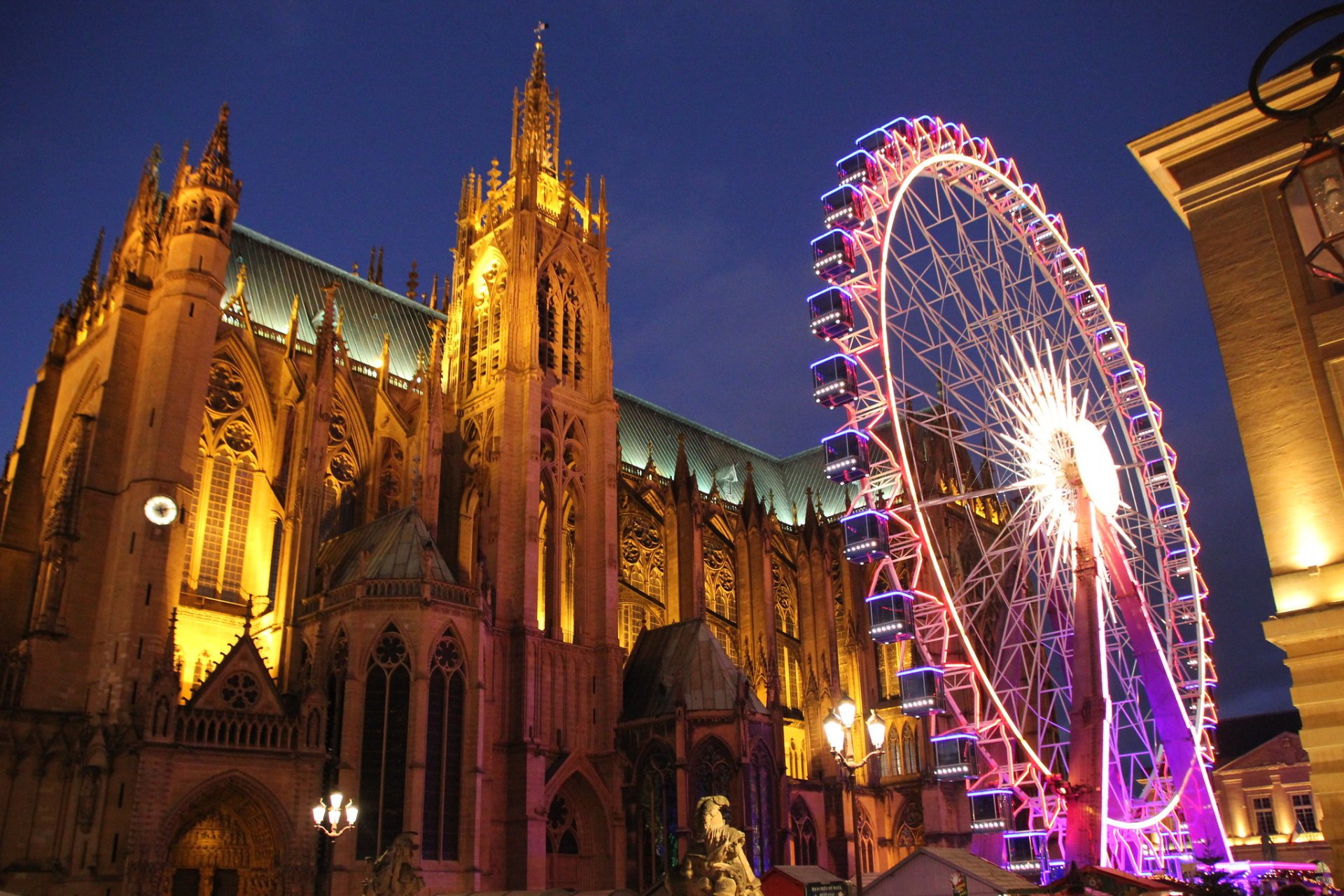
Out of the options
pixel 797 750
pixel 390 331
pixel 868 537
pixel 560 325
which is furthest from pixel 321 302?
pixel 797 750

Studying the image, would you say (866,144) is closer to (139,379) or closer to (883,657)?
(139,379)

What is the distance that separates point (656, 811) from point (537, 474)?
1215cm

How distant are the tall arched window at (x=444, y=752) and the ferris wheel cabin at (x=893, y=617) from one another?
1244cm

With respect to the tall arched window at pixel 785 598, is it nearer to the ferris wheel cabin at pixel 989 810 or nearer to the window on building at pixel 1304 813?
the ferris wheel cabin at pixel 989 810

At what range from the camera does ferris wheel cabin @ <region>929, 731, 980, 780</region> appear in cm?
2847

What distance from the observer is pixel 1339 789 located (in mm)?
12664

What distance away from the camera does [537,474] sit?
38.8 meters

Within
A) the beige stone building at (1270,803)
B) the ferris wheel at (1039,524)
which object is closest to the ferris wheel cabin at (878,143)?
the ferris wheel at (1039,524)

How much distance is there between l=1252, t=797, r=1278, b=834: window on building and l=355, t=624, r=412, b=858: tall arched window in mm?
47174

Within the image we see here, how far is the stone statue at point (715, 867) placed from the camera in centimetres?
1248

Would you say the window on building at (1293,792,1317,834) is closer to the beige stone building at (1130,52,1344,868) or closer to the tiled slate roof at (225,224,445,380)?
the tiled slate roof at (225,224,445,380)

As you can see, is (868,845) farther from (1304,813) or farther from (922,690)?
(1304,813)

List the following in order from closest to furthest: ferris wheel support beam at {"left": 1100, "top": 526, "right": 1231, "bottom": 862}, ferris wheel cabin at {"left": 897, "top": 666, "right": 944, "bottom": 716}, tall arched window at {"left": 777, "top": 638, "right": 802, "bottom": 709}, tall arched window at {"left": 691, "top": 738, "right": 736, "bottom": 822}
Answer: ferris wheel support beam at {"left": 1100, "top": 526, "right": 1231, "bottom": 862} → ferris wheel cabin at {"left": 897, "top": 666, "right": 944, "bottom": 716} → tall arched window at {"left": 691, "top": 738, "right": 736, "bottom": 822} → tall arched window at {"left": 777, "top": 638, "right": 802, "bottom": 709}

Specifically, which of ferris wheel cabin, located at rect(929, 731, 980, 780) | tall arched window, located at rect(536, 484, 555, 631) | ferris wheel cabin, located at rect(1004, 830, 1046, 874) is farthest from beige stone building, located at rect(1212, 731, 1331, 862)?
tall arched window, located at rect(536, 484, 555, 631)
